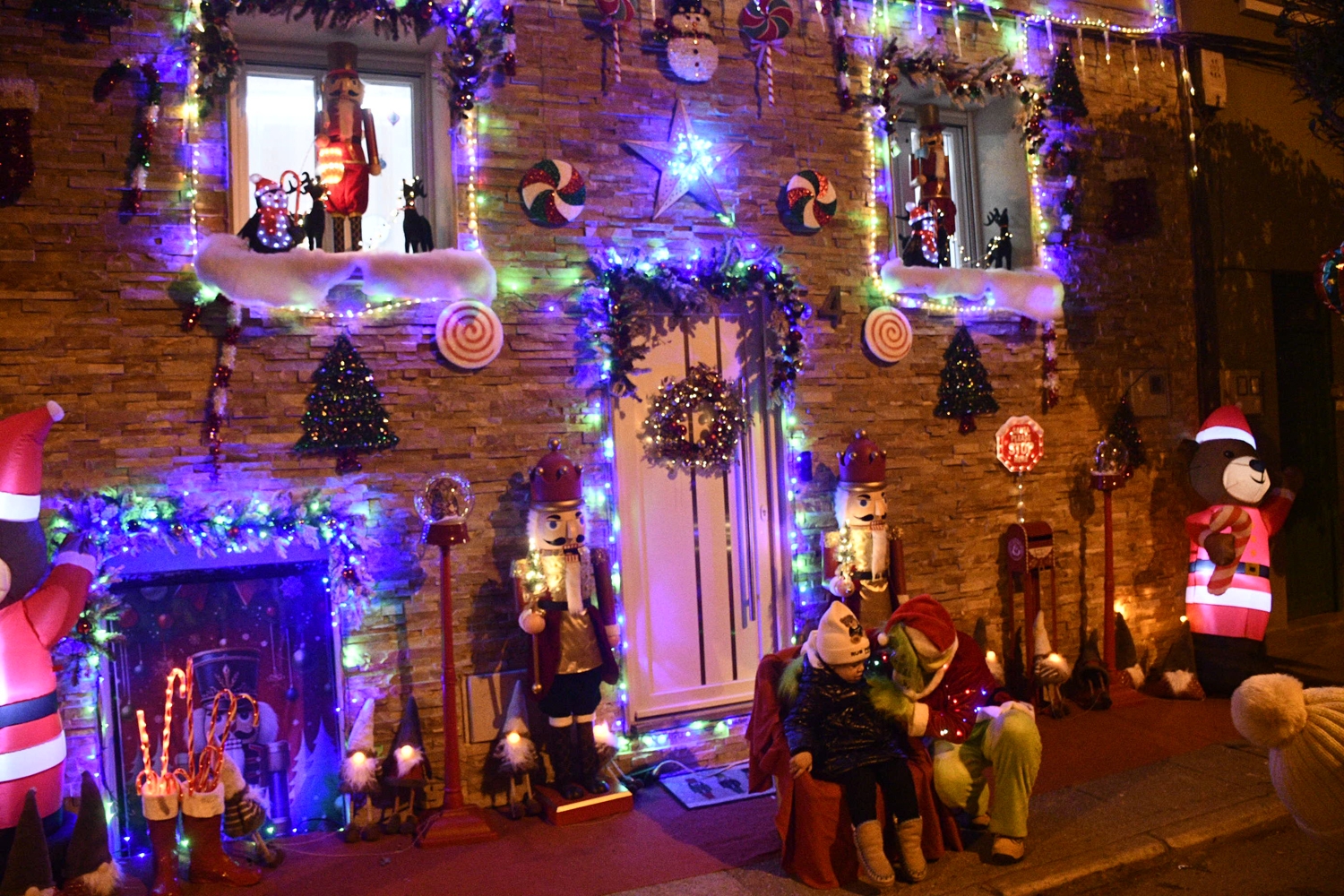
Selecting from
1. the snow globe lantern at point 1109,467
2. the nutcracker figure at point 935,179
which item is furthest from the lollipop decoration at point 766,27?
the snow globe lantern at point 1109,467

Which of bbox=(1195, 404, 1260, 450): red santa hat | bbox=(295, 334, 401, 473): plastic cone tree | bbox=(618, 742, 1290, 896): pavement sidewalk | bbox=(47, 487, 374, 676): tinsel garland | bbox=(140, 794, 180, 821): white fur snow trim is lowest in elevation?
bbox=(618, 742, 1290, 896): pavement sidewalk

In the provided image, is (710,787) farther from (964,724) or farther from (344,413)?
(344,413)

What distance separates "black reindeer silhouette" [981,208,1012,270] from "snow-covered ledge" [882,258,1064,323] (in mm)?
118

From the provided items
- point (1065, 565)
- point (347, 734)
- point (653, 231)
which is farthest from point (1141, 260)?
point (347, 734)

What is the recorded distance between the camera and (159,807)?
15.4ft

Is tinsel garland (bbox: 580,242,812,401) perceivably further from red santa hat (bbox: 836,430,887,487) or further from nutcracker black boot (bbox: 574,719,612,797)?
nutcracker black boot (bbox: 574,719,612,797)

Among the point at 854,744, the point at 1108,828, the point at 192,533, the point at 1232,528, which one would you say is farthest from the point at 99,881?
the point at 1232,528

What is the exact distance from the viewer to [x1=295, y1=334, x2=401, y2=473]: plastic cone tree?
5652 mm

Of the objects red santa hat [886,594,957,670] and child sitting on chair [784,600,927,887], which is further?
red santa hat [886,594,957,670]

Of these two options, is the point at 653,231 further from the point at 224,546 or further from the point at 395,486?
the point at 224,546

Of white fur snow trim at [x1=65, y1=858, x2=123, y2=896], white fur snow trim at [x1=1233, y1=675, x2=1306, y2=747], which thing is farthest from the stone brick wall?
white fur snow trim at [x1=1233, y1=675, x2=1306, y2=747]

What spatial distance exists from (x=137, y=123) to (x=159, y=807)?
3.63 m

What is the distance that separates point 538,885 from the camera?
485 cm

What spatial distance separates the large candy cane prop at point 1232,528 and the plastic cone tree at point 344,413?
19.7 ft
